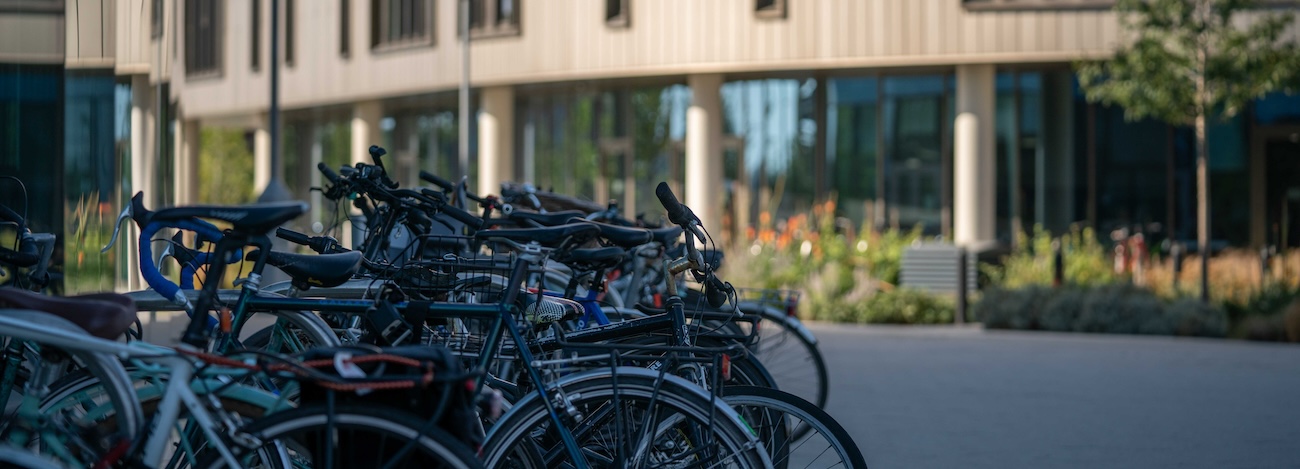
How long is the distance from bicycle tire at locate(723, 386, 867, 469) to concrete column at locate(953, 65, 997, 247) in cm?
2093

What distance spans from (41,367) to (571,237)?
5.55 feet

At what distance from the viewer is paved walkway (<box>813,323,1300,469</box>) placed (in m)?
7.39

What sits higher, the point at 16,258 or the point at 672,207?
the point at 672,207

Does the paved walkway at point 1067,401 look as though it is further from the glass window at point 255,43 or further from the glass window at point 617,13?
the glass window at point 255,43

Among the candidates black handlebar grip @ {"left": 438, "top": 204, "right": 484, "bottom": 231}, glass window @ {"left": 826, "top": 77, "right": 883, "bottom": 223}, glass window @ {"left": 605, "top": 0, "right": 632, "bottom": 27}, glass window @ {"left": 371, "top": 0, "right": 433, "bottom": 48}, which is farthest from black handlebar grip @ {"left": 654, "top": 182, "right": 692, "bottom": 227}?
glass window @ {"left": 371, "top": 0, "right": 433, "bottom": 48}

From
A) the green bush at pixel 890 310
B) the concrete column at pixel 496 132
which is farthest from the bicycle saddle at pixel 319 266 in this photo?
the concrete column at pixel 496 132

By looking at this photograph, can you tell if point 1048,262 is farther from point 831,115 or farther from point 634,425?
point 634,425

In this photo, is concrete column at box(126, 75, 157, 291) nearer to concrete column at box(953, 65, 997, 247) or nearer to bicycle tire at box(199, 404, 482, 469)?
bicycle tire at box(199, 404, 482, 469)

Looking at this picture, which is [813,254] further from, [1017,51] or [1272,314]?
[1272,314]

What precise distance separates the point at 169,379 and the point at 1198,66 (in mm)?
16663

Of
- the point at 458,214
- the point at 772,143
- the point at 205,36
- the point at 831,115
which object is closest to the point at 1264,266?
the point at 831,115

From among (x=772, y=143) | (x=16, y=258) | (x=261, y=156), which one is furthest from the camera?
(x=261, y=156)

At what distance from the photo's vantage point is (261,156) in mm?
38812

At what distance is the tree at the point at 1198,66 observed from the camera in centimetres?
1766
